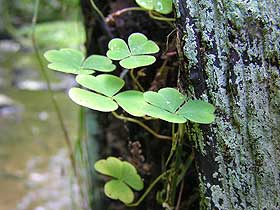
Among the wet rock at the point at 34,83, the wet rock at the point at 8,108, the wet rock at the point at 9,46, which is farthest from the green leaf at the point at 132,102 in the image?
the wet rock at the point at 9,46

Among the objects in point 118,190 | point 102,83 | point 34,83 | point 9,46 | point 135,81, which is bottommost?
point 9,46

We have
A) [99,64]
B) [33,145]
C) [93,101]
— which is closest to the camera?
[93,101]

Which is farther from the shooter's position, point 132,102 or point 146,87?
point 146,87

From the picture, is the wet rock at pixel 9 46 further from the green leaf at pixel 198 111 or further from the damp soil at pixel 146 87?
the green leaf at pixel 198 111

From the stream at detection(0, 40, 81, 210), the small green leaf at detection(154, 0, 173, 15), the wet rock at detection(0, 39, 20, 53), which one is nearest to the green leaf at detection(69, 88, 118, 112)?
the small green leaf at detection(154, 0, 173, 15)

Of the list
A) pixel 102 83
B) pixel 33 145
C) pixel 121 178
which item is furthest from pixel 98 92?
pixel 33 145

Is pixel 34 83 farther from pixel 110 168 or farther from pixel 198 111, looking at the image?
pixel 198 111

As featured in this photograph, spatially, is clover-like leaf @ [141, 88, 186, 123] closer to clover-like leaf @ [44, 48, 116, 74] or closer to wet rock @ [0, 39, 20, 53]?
clover-like leaf @ [44, 48, 116, 74]
